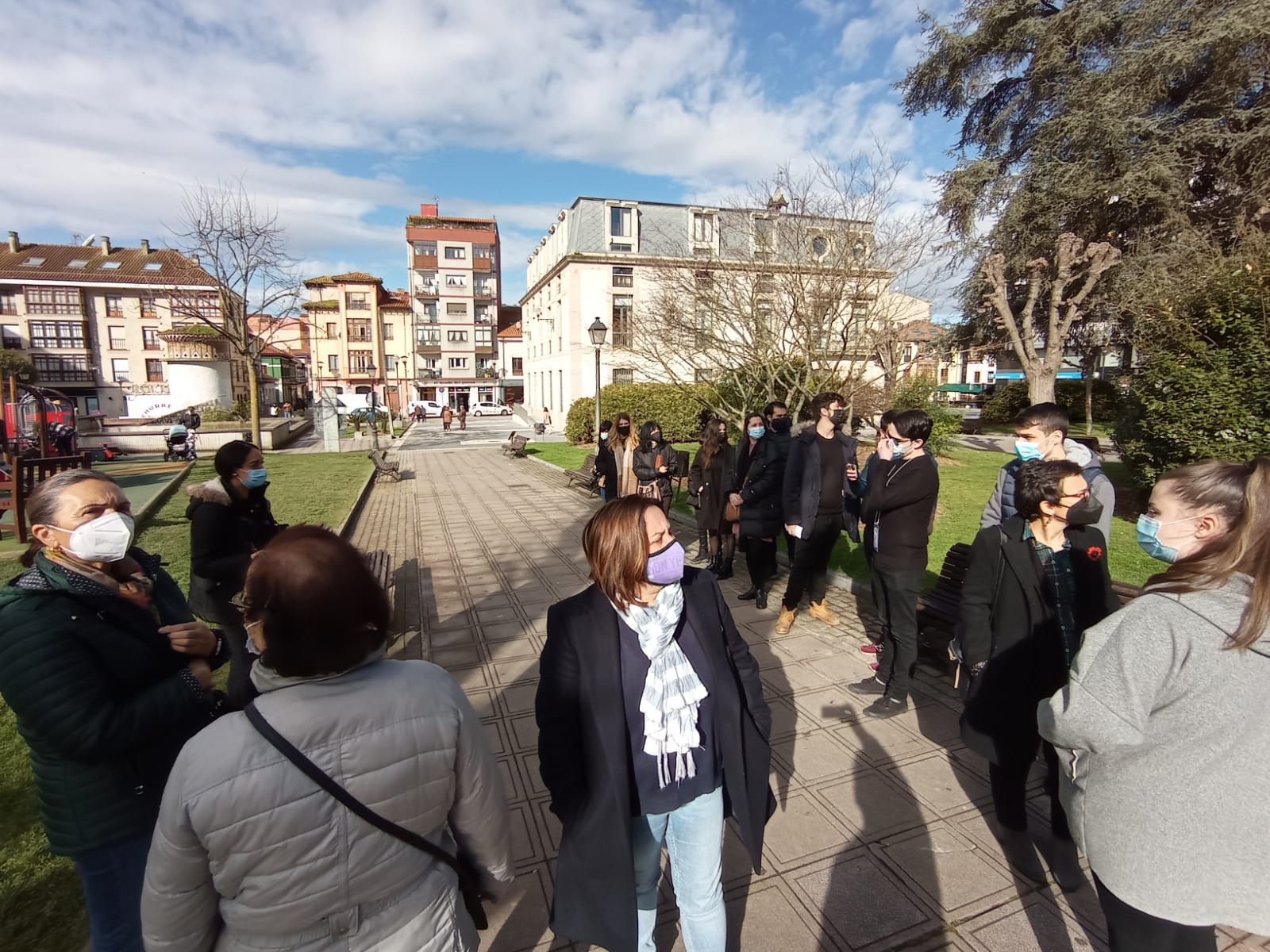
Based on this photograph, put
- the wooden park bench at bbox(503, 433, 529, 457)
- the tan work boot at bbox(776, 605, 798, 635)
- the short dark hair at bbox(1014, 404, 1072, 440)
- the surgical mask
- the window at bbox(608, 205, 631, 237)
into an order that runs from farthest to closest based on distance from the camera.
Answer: the window at bbox(608, 205, 631, 237) < the wooden park bench at bbox(503, 433, 529, 457) < the tan work boot at bbox(776, 605, 798, 635) < the short dark hair at bbox(1014, 404, 1072, 440) < the surgical mask

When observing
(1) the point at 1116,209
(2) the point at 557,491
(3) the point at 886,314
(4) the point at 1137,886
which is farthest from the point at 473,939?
(1) the point at 1116,209

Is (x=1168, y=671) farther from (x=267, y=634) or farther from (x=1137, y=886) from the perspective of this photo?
(x=267, y=634)

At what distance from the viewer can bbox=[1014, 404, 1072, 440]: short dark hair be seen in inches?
143

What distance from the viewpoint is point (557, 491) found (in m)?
12.9

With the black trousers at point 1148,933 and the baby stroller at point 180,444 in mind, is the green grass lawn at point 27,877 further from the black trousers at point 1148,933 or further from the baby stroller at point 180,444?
the baby stroller at point 180,444

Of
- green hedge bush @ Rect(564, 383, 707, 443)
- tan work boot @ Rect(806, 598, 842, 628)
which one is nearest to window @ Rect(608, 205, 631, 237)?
green hedge bush @ Rect(564, 383, 707, 443)

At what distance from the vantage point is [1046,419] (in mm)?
3658

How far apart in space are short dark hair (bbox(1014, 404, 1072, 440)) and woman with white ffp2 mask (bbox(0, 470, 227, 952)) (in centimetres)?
419

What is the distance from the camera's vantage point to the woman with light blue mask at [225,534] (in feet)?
10.9

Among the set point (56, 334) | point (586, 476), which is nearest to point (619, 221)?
point (586, 476)

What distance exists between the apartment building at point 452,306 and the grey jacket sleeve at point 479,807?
59553 millimetres

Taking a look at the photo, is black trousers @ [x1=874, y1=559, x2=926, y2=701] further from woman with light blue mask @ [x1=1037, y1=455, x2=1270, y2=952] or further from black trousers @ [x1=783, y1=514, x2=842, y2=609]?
woman with light blue mask @ [x1=1037, y1=455, x2=1270, y2=952]

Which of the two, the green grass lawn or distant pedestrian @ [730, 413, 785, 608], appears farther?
distant pedestrian @ [730, 413, 785, 608]

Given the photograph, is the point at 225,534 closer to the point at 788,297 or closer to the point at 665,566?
the point at 665,566
